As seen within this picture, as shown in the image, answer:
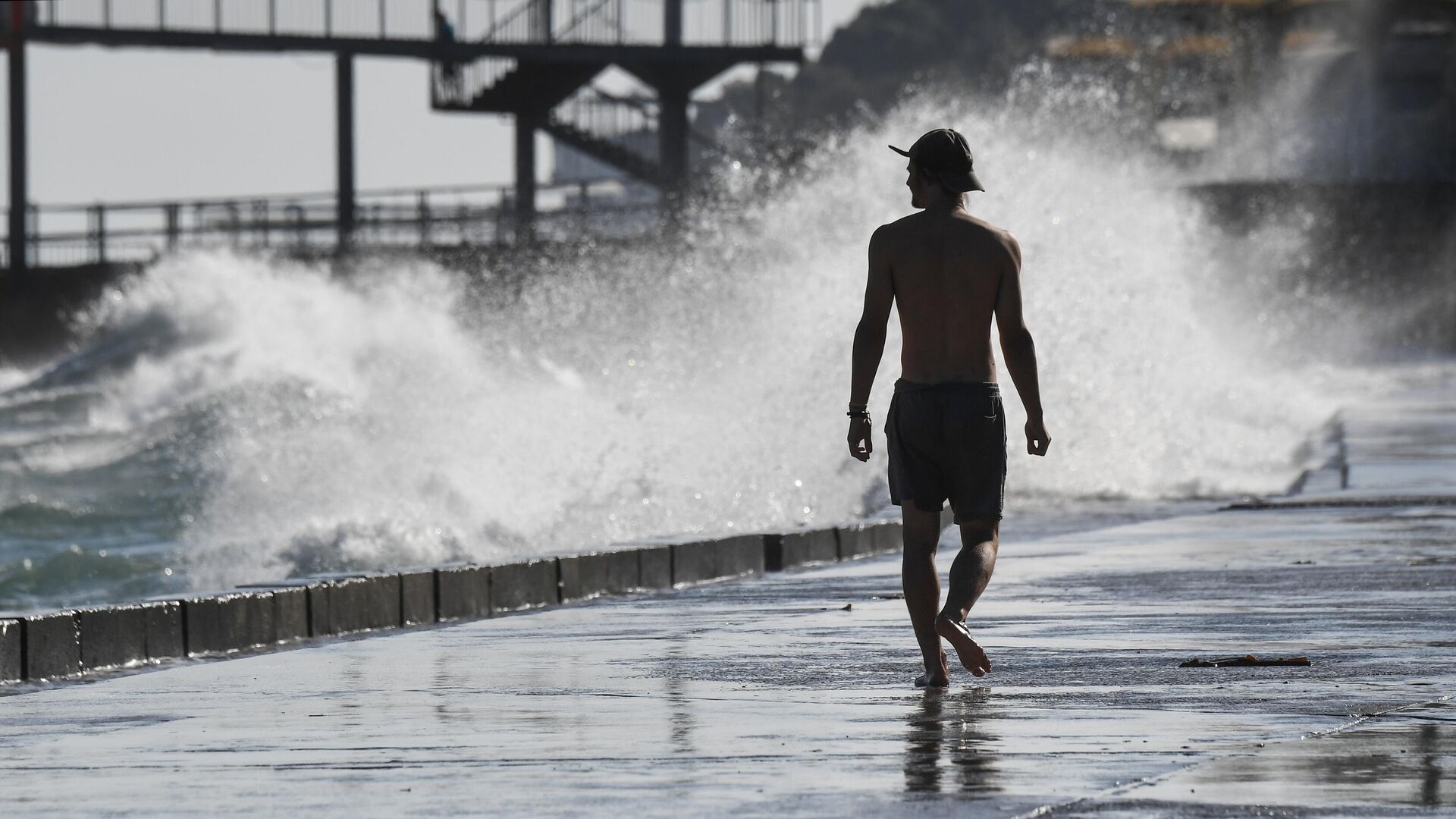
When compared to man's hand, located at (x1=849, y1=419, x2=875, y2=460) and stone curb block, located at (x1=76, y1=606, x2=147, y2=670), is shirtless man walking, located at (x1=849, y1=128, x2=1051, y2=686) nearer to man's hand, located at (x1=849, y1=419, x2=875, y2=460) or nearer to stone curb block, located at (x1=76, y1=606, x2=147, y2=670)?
man's hand, located at (x1=849, y1=419, x2=875, y2=460)

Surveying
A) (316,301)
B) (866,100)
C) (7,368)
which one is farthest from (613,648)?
(866,100)

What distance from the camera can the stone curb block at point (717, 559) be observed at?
10578 millimetres

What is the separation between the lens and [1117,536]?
1188cm

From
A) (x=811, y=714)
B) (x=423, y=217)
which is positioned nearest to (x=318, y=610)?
(x=811, y=714)

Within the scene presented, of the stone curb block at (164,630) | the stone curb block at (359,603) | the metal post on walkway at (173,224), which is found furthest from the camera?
the metal post on walkway at (173,224)

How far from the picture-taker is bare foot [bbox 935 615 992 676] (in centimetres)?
623

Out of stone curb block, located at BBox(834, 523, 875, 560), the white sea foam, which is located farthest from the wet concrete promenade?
the white sea foam

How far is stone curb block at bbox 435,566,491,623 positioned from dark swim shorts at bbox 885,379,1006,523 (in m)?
3.05

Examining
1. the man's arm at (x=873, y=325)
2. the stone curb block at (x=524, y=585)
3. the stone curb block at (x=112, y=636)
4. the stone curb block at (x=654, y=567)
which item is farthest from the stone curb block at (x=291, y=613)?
the man's arm at (x=873, y=325)

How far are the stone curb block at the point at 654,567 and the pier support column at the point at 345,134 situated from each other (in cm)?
3782

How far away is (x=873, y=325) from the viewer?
6.65 metres

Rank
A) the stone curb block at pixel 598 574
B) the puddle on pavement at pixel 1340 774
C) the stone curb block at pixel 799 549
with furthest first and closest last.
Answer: the stone curb block at pixel 799 549
the stone curb block at pixel 598 574
the puddle on pavement at pixel 1340 774

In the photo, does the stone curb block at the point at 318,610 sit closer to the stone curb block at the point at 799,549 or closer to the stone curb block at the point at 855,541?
the stone curb block at the point at 799,549

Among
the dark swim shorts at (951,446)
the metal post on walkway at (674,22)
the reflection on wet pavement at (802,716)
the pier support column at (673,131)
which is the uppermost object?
the metal post on walkway at (674,22)
